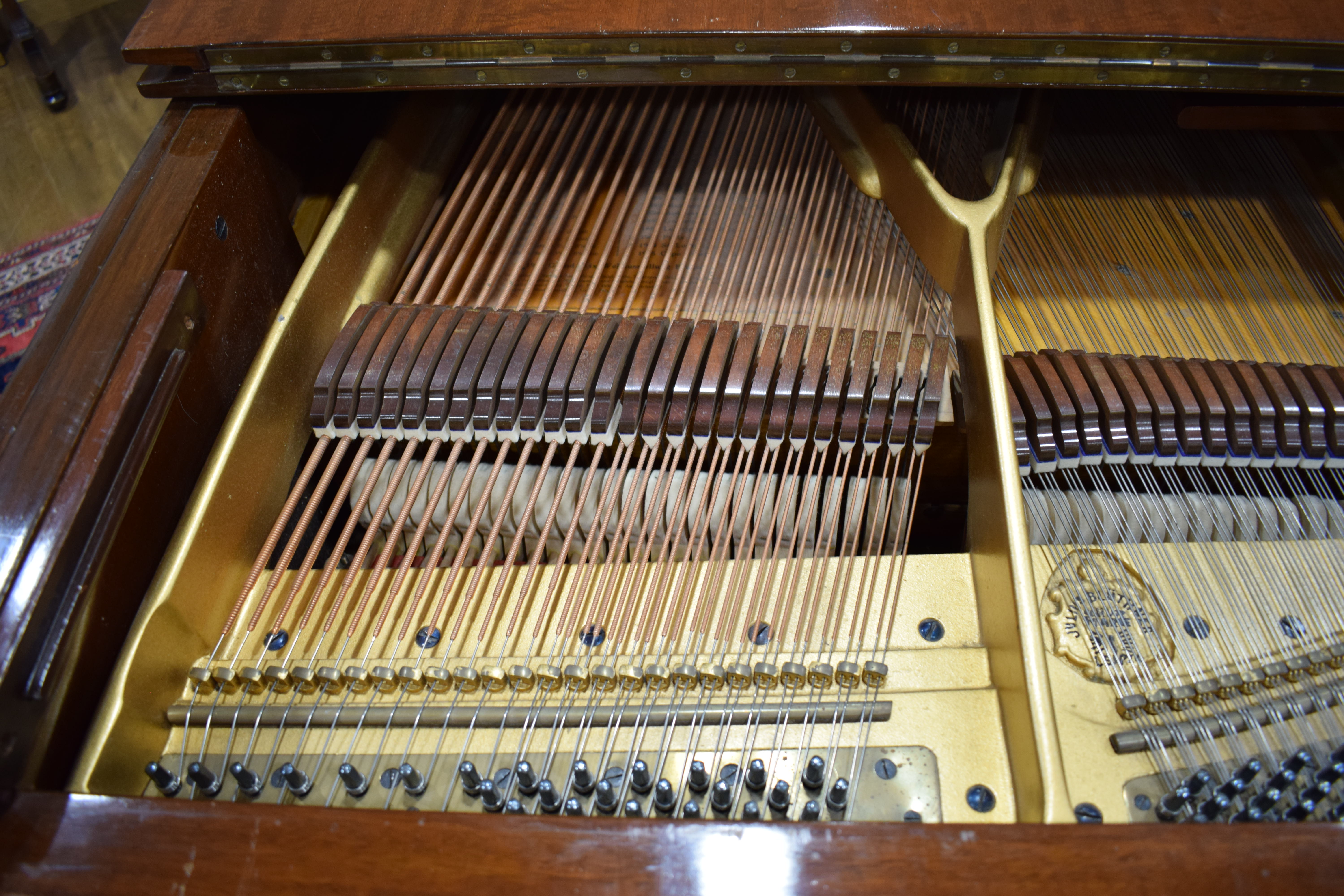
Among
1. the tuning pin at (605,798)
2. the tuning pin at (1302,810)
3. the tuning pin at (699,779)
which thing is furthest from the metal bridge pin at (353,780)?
the tuning pin at (1302,810)

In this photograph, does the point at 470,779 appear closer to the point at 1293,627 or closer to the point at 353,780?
the point at 353,780

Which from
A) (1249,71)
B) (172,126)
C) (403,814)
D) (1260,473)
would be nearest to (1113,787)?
(1260,473)

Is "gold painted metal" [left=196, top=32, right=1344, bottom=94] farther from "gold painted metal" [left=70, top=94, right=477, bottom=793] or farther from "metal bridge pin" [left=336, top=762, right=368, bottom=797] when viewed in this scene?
"metal bridge pin" [left=336, top=762, right=368, bottom=797]

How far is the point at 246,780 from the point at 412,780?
23 centimetres

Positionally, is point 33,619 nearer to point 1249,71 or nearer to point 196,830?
point 196,830

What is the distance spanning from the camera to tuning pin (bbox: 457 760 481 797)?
1.31 meters

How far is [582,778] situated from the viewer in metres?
1.31

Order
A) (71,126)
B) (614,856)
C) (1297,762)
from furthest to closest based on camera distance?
(71,126) → (1297,762) → (614,856)

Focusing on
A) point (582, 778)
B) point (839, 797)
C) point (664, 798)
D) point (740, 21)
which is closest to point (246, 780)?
point (582, 778)

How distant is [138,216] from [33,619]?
736mm

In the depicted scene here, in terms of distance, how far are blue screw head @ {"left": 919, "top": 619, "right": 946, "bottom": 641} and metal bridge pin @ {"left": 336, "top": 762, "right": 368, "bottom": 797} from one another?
2.81 ft

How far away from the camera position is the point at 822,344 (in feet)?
5.70

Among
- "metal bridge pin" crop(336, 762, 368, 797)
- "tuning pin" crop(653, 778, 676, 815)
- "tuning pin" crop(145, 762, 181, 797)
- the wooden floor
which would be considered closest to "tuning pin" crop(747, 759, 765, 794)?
"tuning pin" crop(653, 778, 676, 815)

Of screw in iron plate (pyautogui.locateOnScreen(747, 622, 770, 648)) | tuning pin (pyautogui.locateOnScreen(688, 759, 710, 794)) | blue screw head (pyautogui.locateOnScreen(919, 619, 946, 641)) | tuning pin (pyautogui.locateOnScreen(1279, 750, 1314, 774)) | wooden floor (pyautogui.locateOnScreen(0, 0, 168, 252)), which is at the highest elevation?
wooden floor (pyautogui.locateOnScreen(0, 0, 168, 252))
